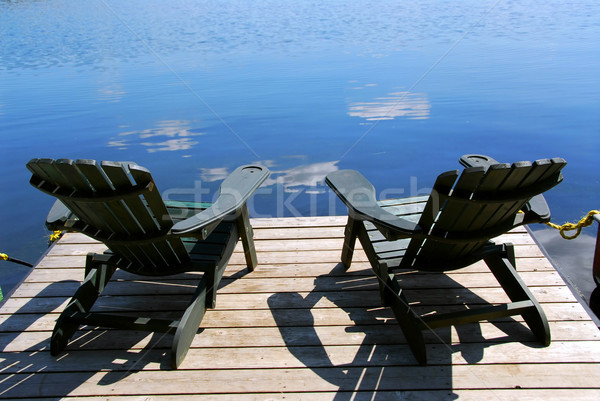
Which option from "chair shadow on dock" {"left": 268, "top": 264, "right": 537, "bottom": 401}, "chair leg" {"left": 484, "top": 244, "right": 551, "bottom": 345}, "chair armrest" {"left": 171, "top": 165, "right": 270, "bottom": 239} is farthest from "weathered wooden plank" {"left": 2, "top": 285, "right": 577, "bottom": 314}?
"chair armrest" {"left": 171, "top": 165, "right": 270, "bottom": 239}

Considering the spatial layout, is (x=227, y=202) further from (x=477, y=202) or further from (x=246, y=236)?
(x=477, y=202)

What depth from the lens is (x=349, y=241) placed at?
2785 millimetres

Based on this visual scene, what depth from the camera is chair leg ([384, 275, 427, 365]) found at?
6.80 ft

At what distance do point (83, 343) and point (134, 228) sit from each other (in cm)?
64

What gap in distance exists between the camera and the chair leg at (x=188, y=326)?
6.81ft

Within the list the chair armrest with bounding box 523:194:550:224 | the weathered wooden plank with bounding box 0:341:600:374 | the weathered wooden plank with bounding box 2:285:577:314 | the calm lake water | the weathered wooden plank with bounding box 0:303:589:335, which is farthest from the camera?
the calm lake water

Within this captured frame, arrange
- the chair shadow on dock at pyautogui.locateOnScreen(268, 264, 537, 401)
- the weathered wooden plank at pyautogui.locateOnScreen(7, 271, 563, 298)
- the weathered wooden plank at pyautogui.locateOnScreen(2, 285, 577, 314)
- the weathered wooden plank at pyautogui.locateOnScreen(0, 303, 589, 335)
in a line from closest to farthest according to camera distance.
→ the chair shadow on dock at pyautogui.locateOnScreen(268, 264, 537, 401) < the weathered wooden plank at pyautogui.locateOnScreen(0, 303, 589, 335) < the weathered wooden plank at pyautogui.locateOnScreen(2, 285, 577, 314) < the weathered wooden plank at pyautogui.locateOnScreen(7, 271, 563, 298)

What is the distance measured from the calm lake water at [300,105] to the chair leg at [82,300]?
2208 millimetres

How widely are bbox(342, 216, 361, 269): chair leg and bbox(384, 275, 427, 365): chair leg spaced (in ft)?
1.50

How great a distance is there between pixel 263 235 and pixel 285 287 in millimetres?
760

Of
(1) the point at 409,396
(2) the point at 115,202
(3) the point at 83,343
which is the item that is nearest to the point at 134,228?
(2) the point at 115,202

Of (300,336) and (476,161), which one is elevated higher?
(476,161)

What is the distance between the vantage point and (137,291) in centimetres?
278

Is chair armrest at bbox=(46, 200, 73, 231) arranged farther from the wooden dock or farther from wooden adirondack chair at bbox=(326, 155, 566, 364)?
wooden adirondack chair at bbox=(326, 155, 566, 364)
